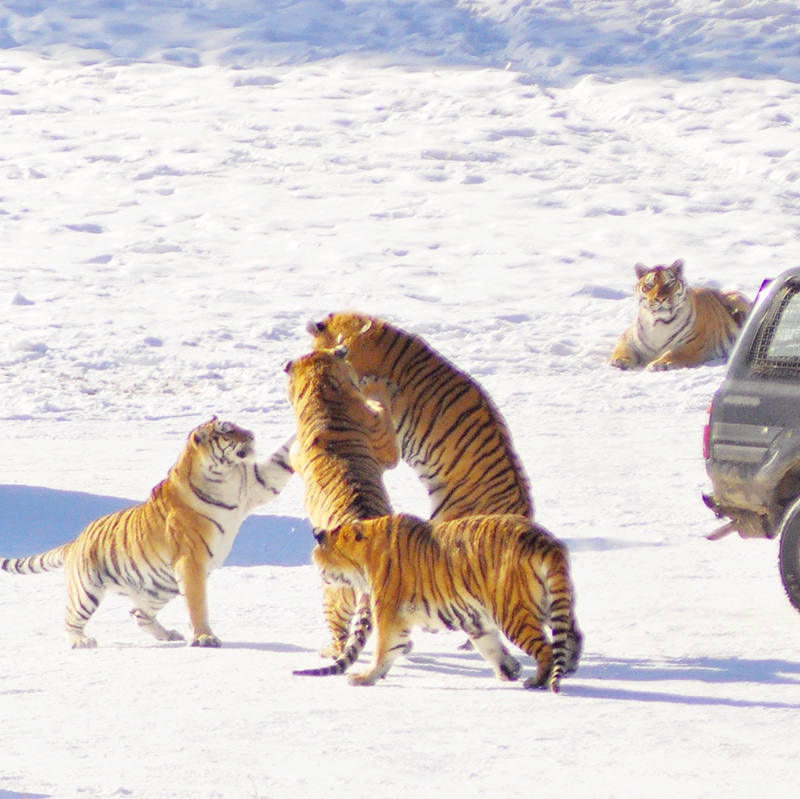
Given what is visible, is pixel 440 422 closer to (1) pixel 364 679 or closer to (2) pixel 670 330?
(1) pixel 364 679

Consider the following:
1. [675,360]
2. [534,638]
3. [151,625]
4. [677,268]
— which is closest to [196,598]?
[151,625]

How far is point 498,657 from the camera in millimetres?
4871

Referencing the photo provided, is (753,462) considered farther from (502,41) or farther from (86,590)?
(502,41)

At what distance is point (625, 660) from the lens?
5.24m

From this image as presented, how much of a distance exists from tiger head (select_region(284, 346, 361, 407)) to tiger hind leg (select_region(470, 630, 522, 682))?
1314 mm

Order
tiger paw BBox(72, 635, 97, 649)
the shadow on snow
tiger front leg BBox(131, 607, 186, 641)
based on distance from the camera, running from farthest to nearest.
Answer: the shadow on snow, tiger front leg BBox(131, 607, 186, 641), tiger paw BBox(72, 635, 97, 649)

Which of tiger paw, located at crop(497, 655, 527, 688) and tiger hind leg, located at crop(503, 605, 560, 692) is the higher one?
tiger hind leg, located at crop(503, 605, 560, 692)

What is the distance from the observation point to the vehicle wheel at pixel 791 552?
17.6 ft

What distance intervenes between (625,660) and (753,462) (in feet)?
2.93

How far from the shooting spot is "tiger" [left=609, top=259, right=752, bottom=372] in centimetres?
1222

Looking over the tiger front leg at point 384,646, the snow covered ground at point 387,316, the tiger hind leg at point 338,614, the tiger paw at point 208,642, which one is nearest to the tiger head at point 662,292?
Result: the snow covered ground at point 387,316

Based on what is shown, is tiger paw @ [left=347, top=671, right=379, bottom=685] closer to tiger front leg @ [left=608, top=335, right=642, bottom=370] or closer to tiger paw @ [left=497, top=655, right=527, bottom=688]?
tiger paw @ [left=497, top=655, right=527, bottom=688]

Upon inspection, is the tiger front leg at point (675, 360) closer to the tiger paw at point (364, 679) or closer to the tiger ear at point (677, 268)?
the tiger ear at point (677, 268)

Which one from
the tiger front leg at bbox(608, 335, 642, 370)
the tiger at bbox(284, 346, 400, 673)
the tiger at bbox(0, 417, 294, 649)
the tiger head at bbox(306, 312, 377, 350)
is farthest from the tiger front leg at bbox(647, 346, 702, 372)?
the tiger at bbox(0, 417, 294, 649)
